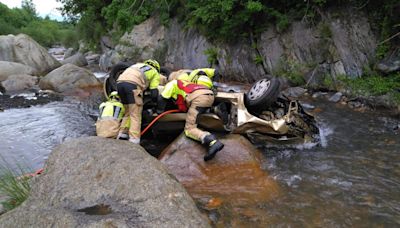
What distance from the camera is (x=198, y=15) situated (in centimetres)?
1222

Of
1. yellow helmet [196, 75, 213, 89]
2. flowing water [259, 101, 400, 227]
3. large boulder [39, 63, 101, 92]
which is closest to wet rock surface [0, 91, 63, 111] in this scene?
large boulder [39, 63, 101, 92]

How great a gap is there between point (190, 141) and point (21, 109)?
6772 mm

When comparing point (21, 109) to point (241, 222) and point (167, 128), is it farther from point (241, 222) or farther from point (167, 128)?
point (241, 222)

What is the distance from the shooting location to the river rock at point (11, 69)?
14802 mm

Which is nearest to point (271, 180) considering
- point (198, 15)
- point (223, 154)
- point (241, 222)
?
point (223, 154)

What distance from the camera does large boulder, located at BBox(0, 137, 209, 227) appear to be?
8.93ft

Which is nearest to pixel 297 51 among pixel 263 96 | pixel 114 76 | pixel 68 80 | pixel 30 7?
pixel 263 96

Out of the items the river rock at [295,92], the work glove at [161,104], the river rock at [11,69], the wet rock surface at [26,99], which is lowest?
the wet rock surface at [26,99]

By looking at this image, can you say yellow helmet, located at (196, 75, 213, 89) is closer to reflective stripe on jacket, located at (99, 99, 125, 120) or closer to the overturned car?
the overturned car

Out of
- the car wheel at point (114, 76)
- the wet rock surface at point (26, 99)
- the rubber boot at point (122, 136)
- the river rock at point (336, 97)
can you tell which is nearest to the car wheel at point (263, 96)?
the rubber boot at point (122, 136)

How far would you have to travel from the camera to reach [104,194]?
3.08m

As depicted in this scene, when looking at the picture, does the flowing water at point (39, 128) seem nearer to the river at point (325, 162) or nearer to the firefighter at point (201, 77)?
the river at point (325, 162)

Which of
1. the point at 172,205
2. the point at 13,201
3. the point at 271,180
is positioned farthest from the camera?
the point at 271,180

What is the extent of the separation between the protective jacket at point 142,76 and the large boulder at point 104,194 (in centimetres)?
164
